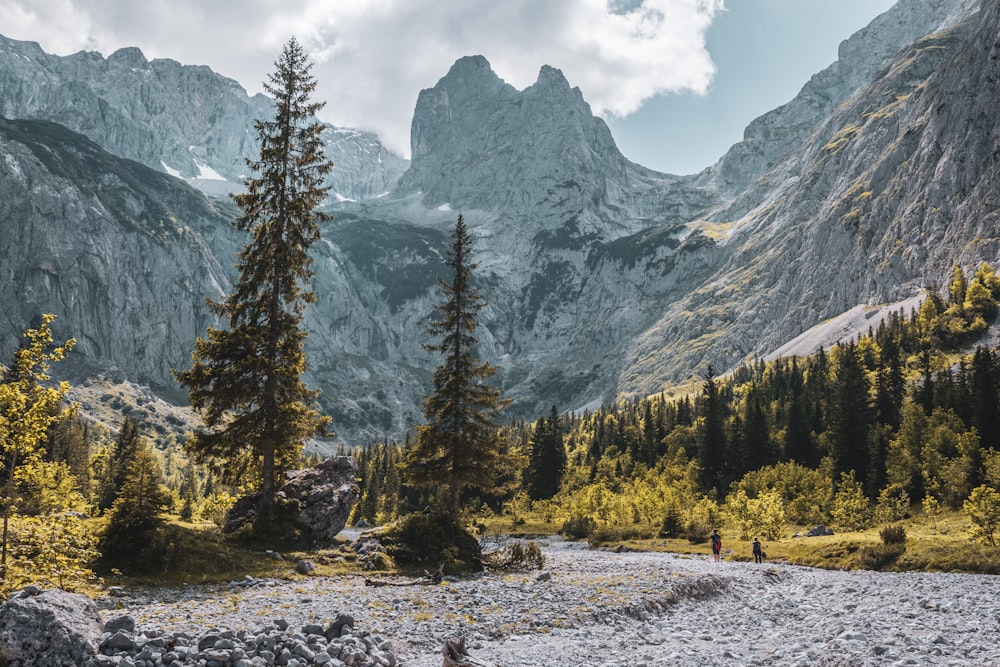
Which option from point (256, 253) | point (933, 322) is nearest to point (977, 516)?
point (256, 253)

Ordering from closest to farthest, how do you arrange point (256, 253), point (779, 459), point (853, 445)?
point (256, 253)
point (853, 445)
point (779, 459)

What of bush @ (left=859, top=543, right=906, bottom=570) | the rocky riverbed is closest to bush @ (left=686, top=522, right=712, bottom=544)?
bush @ (left=859, top=543, right=906, bottom=570)

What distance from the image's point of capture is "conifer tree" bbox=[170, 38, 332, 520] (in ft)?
104

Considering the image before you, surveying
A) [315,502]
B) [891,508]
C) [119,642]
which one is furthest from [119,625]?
[891,508]

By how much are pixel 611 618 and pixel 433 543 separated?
542 inches

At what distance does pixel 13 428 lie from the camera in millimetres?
15188

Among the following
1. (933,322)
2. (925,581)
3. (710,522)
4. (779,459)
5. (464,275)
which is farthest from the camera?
(933,322)

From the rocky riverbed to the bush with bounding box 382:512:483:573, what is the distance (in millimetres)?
3230

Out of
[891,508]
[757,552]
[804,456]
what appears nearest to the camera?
[757,552]

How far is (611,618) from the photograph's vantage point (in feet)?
69.2

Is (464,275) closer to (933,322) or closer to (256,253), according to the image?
(256,253)

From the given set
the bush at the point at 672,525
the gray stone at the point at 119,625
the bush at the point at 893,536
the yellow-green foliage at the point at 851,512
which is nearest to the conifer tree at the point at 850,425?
the yellow-green foliage at the point at 851,512

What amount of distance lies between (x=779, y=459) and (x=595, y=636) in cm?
9073

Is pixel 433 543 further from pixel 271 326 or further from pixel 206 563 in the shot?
pixel 271 326
